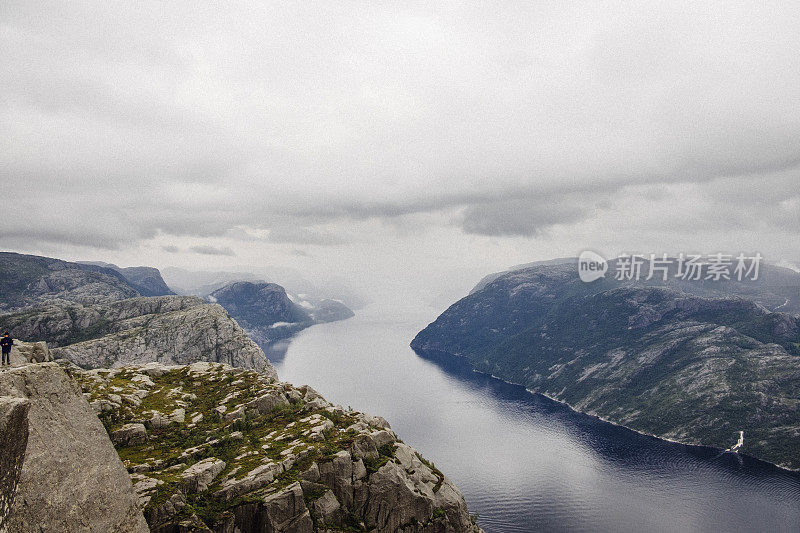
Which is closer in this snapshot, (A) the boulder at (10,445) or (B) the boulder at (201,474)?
(A) the boulder at (10,445)

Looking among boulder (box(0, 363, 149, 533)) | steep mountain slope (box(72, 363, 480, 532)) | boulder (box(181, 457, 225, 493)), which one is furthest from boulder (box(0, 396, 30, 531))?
boulder (box(181, 457, 225, 493))

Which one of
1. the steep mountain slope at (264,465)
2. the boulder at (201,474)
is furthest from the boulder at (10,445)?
the boulder at (201,474)

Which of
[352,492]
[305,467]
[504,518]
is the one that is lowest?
[504,518]

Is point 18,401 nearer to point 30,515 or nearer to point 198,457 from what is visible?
point 30,515

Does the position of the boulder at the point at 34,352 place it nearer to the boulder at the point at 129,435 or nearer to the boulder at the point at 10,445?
the boulder at the point at 129,435

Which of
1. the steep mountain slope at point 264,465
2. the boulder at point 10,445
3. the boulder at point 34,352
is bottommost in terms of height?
the steep mountain slope at point 264,465

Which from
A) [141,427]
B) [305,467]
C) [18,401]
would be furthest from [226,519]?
[18,401]
